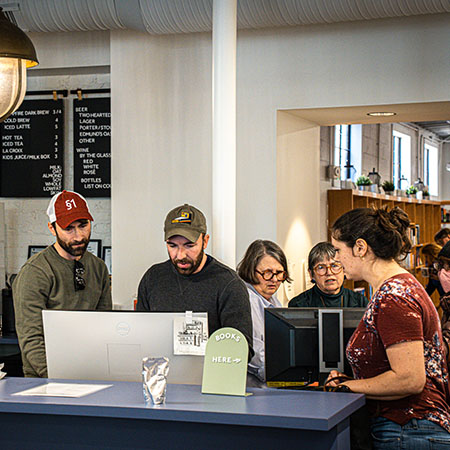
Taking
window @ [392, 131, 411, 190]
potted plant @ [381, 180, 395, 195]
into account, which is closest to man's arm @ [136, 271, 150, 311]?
potted plant @ [381, 180, 395, 195]

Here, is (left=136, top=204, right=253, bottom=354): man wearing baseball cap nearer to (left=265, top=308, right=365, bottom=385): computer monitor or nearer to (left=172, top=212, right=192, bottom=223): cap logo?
(left=172, top=212, right=192, bottom=223): cap logo

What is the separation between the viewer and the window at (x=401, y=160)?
42.7 feet

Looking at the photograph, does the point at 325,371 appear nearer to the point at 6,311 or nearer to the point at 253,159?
the point at 253,159

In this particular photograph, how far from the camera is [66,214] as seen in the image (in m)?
3.54

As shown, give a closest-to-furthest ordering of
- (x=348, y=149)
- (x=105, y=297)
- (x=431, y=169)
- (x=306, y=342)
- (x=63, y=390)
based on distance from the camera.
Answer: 1. (x=63, y=390)
2. (x=306, y=342)
3. (x=105, y=297)
4. (x=348, y=149)
5. (x=431, y=169)

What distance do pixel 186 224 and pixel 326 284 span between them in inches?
53.8

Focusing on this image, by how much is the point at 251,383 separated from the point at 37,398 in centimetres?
112

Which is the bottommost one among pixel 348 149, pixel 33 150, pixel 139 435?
pixel 139 435

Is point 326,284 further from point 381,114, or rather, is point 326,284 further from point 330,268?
point 381,114

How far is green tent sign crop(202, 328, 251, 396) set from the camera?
2.35 m

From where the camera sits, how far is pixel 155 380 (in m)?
2.27

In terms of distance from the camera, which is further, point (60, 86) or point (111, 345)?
point (60, 86)

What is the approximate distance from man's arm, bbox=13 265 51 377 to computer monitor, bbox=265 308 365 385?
1085 mm

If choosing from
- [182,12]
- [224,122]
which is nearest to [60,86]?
[182,12]
